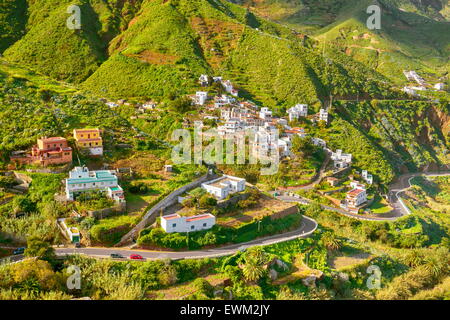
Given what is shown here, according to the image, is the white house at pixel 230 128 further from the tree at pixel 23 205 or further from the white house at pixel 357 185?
the tree at pixel 23 205

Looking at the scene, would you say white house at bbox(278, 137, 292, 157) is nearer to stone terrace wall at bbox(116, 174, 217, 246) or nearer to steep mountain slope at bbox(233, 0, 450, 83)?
stone terrace wall at bbox(116, 174, 217, 246)

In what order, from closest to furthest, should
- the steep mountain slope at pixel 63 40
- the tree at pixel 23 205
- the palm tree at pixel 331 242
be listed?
1. the tree at pixel 23 205
2. the palm tree at pixel 331 242
3. the steep mountain slope at pixel 63 40

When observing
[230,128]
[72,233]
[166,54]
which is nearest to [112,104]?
[230,128]

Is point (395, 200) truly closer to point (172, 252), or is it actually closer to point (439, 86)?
point (172, 252)

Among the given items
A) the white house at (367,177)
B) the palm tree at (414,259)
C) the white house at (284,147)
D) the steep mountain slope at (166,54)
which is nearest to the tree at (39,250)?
the palm tree at (414,259)

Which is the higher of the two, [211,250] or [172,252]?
[172,252]

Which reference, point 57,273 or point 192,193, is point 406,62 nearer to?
point 192,193

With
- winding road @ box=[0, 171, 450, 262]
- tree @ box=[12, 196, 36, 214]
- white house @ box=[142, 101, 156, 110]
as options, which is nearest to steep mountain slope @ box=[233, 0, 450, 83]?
white house @ box=[142, 101, 156, 110]
